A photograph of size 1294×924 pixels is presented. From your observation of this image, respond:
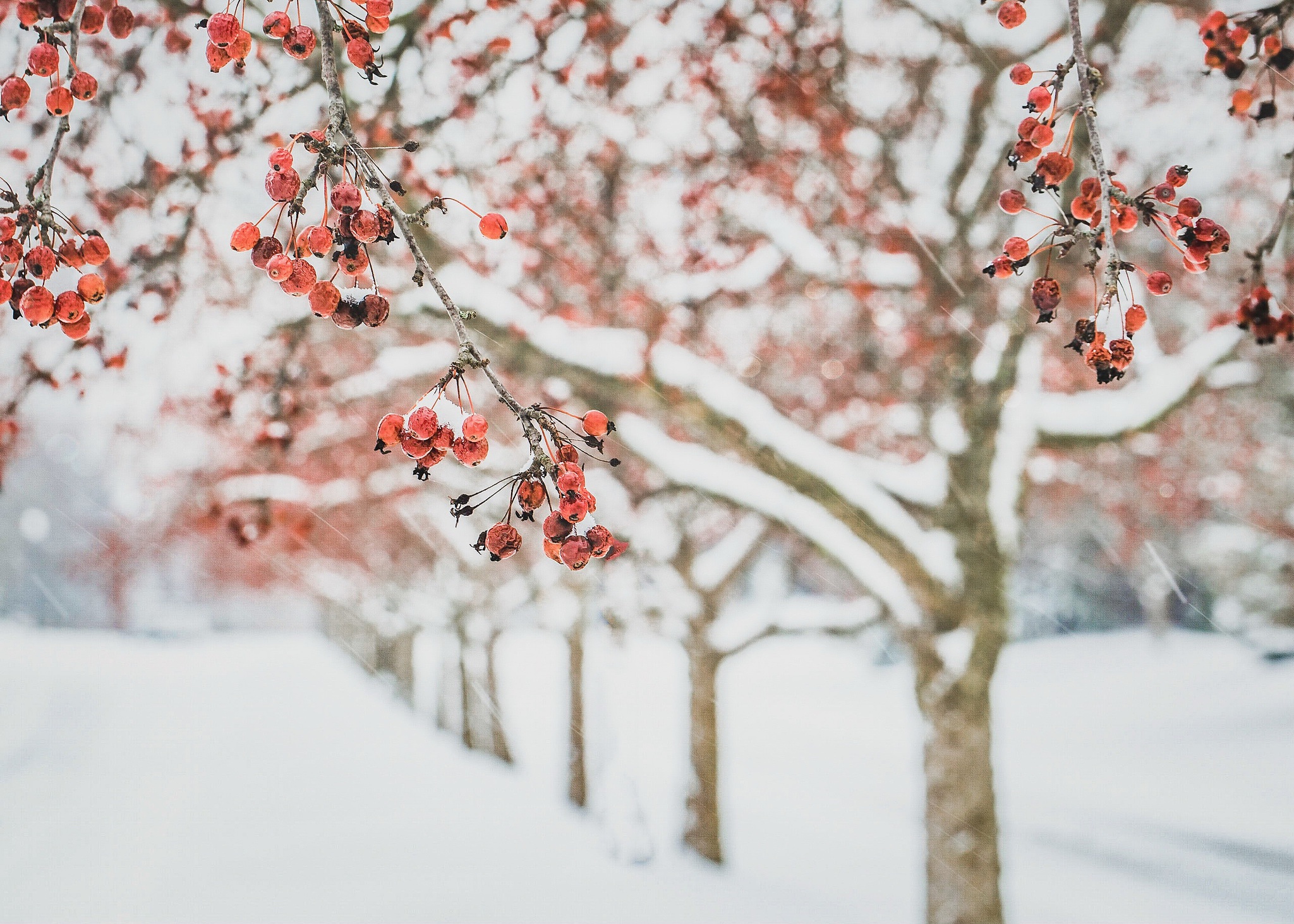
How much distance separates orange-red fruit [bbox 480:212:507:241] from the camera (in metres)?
1.30

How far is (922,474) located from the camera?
4840 millimetres

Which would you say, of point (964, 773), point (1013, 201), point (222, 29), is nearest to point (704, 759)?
point (964, 773)

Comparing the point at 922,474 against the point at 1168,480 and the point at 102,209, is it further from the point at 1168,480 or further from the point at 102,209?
the point at 1168,480

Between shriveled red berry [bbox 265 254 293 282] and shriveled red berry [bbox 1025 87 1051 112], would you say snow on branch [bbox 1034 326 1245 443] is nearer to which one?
shriveled red berry [bbox 1025 87 1051 112]

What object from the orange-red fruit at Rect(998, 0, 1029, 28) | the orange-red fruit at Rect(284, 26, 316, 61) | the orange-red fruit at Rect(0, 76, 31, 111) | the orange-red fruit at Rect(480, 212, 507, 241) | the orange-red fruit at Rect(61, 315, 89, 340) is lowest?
the orange-red fruit at Rect(61, 315, 89, 340)

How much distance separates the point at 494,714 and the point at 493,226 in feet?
49.1

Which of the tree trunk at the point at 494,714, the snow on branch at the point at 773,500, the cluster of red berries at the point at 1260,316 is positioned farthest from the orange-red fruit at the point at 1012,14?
the tree trunk at the point at 494,714

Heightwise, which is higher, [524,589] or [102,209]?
[102,209]

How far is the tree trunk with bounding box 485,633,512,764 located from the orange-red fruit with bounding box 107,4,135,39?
14.8m

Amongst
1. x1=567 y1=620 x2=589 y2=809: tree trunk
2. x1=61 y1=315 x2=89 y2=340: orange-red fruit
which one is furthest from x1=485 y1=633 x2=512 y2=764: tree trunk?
x1=61 y1=315 x2=89 y2=340: orange-red fruit

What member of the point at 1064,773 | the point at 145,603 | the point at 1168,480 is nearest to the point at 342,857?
the point at 1064,773

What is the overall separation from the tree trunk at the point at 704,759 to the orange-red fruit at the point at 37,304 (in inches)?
342

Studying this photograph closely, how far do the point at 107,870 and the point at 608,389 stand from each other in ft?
24.2

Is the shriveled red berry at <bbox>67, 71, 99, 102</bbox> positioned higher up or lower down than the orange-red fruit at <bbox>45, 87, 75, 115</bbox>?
higher up
